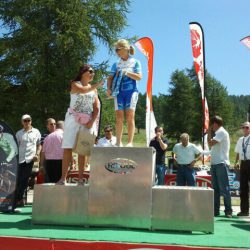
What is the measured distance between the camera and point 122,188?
5.07 m

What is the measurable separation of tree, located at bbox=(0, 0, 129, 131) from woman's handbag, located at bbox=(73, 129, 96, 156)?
14303mm

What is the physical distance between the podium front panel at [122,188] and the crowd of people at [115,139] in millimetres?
354

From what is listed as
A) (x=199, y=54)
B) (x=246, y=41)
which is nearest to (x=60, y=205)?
(x=246, y=41)

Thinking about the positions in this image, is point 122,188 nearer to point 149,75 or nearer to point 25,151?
point 25,151

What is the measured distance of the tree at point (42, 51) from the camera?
19375 millimetres

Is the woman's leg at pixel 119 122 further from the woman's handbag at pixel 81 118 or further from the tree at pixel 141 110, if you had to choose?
the tree at pixel 141 110

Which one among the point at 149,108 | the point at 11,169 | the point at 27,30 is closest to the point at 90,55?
the point at 27,30

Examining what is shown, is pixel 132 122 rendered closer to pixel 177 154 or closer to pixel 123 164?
pixel 123 164

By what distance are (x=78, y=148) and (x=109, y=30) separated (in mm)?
16844

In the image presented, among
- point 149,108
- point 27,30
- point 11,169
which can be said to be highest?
point 27,30

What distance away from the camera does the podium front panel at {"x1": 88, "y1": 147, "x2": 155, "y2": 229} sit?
502 cm

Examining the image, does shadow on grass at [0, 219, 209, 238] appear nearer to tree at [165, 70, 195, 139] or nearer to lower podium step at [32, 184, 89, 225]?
lower podium step at [32, 184, 89, 225]

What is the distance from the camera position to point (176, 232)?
491 centimetres

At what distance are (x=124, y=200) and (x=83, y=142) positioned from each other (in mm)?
972
